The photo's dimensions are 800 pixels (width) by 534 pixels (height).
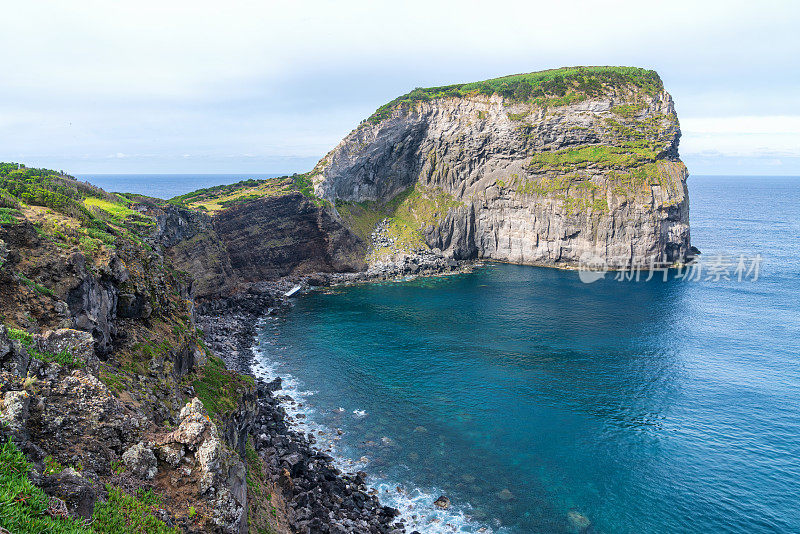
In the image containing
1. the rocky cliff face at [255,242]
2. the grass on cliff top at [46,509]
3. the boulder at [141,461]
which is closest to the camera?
the grass on cliff top at [46,509]

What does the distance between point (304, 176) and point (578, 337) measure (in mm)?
89143

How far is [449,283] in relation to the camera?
10369cm

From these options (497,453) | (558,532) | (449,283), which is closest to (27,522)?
(558,532)

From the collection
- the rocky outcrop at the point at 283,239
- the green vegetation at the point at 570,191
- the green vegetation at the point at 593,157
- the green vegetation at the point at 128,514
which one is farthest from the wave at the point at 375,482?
the green vegetation at the point at 593,157

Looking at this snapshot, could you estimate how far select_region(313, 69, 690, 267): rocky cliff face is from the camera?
359ft

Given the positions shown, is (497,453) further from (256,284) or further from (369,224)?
(369,224)

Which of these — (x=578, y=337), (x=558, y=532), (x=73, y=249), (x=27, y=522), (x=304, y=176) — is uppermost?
(x=304, y=176)

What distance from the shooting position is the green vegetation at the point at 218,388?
96.7 feet

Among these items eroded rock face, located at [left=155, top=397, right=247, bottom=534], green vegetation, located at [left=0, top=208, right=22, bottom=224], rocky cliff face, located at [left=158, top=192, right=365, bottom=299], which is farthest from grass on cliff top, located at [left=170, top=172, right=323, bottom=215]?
eroded rock face, located at [left=155, top=397, right=247, bottom=534]

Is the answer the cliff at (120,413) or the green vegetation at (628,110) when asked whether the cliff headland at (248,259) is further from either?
the green vegetation at (628,110)

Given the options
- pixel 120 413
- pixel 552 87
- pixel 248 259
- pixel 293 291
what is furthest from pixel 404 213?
pixel 120 413

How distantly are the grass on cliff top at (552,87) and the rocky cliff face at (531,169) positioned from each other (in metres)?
0.41

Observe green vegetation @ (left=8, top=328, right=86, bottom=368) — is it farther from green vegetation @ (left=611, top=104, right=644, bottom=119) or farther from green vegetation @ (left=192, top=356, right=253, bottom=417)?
green vegetation @ (left=611, top=104, right=644, bottom=119)

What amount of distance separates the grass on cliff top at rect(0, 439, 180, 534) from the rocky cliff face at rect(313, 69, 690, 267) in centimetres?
10451
